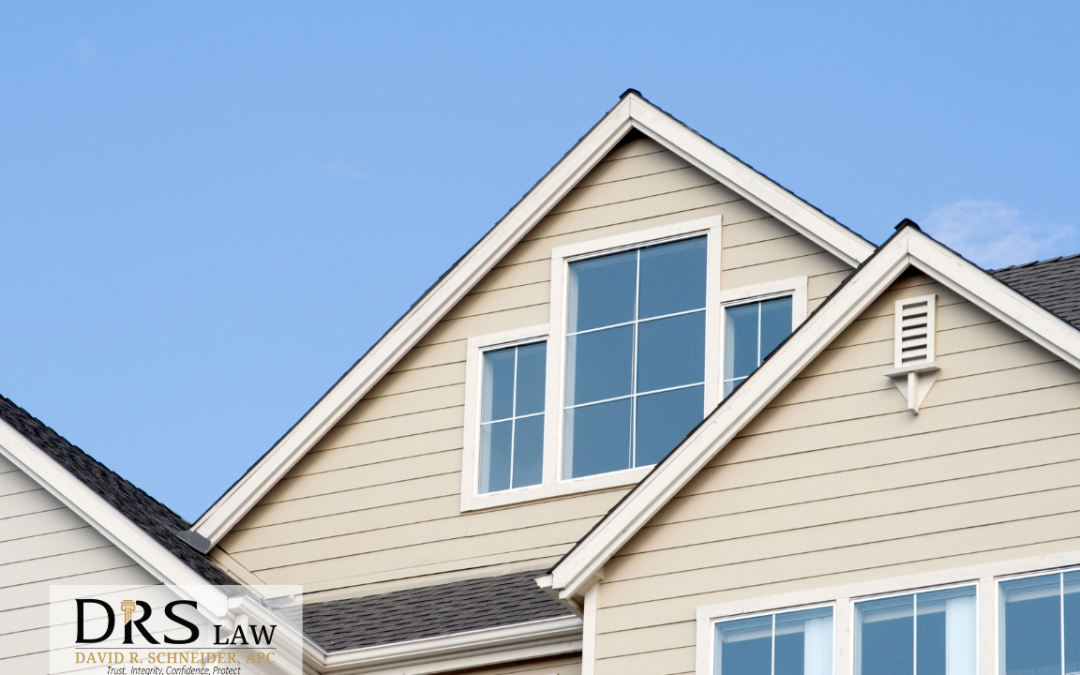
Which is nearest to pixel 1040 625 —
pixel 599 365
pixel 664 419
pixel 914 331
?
pixel 914 331

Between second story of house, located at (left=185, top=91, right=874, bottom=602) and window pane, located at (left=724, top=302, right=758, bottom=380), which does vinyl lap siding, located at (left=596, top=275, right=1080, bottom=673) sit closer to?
second story of house, located at (left=185, top=91, right=874, bottom=602)

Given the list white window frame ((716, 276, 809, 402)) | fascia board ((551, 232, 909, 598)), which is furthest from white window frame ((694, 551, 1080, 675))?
white window frame ((716, 276, 809, 402))

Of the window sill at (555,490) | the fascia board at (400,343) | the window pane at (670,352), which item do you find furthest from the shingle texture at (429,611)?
the window pane at (670,352)

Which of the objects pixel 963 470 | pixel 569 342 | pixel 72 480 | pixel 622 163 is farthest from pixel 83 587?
pixel 963 470

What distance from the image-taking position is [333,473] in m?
15.4

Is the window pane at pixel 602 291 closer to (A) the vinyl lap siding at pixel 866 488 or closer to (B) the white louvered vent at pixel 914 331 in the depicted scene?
(A) the vinyl lap siding at pixel 866 488

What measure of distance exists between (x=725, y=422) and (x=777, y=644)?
1594 millimetres

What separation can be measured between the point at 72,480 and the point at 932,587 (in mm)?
7029

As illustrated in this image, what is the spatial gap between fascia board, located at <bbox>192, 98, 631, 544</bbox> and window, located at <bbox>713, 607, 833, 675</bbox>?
16.3 ft

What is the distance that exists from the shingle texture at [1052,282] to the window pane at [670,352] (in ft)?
8.77

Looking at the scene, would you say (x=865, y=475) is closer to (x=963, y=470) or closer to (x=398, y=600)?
(x=963, y=470)

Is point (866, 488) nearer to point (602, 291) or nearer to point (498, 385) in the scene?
point (602, 291)

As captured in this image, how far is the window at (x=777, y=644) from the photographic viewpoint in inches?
443

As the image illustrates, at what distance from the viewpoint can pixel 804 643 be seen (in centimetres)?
1133
